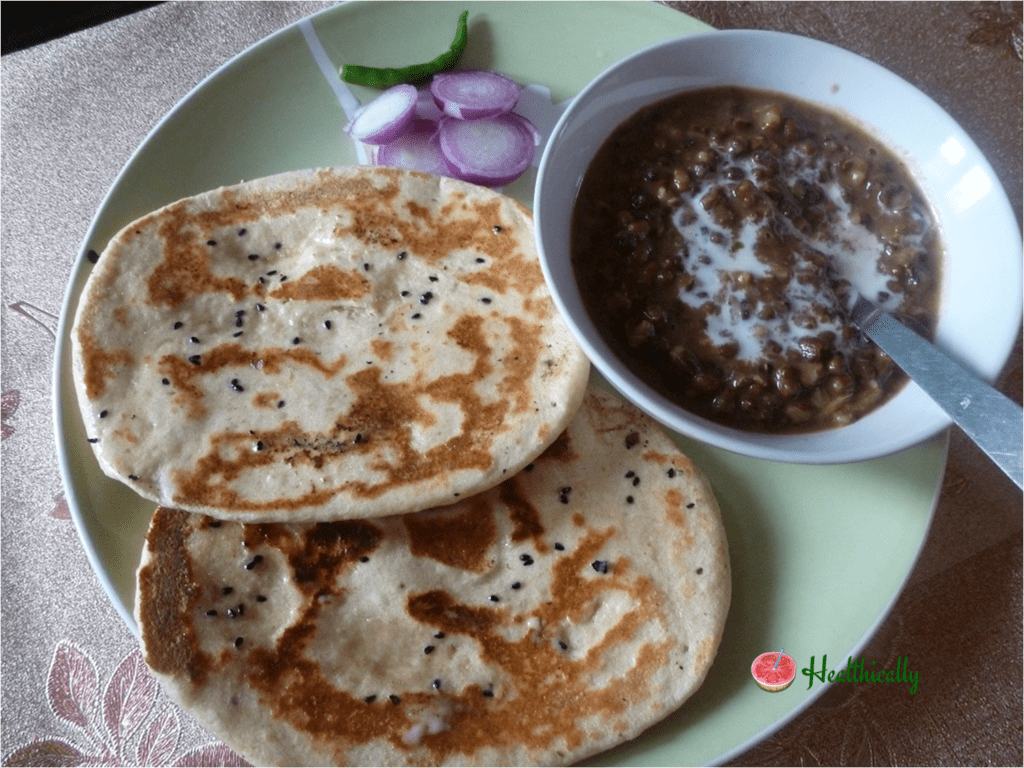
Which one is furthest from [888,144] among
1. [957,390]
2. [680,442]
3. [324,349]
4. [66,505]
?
[66,505]

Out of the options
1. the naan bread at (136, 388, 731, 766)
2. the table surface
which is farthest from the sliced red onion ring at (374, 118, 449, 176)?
the naan bread at (136, 388, 731, 766)

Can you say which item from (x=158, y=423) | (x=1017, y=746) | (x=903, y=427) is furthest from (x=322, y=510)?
(x=1017, y=746)

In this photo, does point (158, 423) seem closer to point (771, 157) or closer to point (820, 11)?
point (771, 157)

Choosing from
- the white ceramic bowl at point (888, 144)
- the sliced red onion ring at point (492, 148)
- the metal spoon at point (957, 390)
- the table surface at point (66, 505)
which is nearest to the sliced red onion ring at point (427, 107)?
the sliced red onion ring at point (492, 148)

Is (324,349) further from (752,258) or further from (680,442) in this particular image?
(752,258)

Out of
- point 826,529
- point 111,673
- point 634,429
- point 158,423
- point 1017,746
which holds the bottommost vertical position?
point 1017,746

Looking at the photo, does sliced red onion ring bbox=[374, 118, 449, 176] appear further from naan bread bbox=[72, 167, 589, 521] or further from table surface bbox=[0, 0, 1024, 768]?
table surface bbox=[0, 0, 1024, 768]
